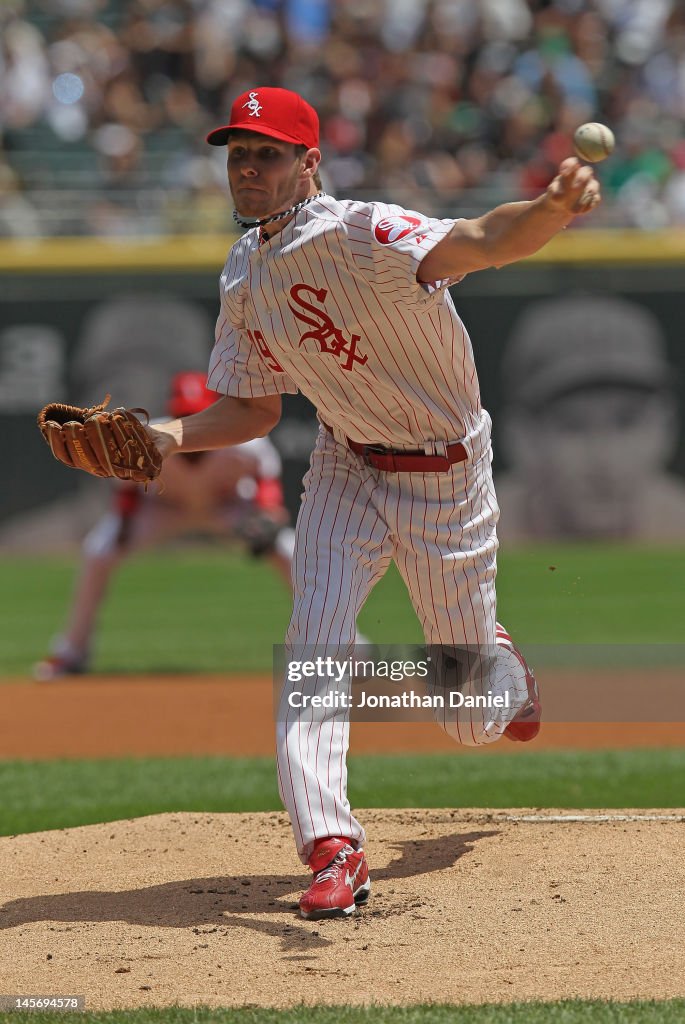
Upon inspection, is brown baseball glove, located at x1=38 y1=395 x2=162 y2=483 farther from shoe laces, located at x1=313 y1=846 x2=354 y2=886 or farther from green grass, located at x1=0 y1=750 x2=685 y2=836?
green grass, located at x1=0 y1=750 x2=685 y2=836

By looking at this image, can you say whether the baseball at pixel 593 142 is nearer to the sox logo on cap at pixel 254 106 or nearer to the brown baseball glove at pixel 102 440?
the sox logo on cap at pixel 254 106

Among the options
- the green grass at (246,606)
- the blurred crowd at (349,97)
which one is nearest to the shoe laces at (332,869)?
the green grass at (246,606)

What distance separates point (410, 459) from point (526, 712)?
98 cm

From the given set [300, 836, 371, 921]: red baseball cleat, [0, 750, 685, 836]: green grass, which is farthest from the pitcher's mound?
[0, 750, 685, 836]: green grass

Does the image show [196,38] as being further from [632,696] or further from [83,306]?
[632,696]

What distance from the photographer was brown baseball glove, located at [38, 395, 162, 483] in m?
3.76

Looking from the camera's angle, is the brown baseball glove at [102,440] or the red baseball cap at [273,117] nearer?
the red baseball cap at [273,117]

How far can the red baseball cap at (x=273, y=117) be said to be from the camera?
11.4 ft

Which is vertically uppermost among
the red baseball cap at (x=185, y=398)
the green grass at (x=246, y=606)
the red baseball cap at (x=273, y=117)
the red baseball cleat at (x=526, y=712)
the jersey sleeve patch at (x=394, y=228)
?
the red baseball cap at (x=185, y=398)

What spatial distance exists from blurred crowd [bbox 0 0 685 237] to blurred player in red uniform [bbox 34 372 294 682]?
5.71 m

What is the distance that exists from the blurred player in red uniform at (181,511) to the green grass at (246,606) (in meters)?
0.44

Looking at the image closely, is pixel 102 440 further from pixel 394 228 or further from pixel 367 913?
pixel 367 913

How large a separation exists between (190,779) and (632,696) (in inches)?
108

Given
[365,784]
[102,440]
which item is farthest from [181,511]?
[102,440]
